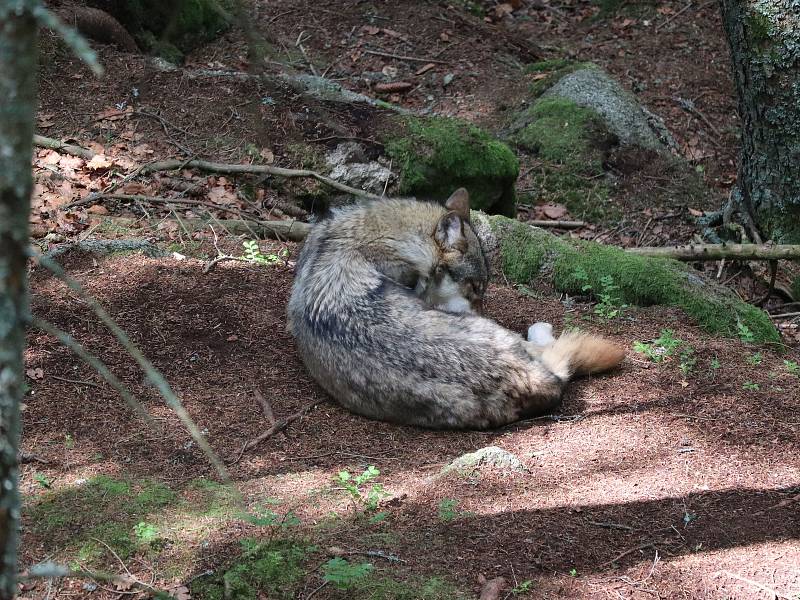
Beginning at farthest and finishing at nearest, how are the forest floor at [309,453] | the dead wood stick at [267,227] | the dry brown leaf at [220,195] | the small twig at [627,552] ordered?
the dry brown leaf at [220,195], the dead wood stick at [267,227], the small twig at [627,552], the forest floor at [309,453]

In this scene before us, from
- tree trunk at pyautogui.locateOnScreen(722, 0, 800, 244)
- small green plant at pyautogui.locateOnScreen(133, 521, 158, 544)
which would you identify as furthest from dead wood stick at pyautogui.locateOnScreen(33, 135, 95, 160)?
tree trunk at pyautogui.locateOnScreen(722, 0, 800, 244)

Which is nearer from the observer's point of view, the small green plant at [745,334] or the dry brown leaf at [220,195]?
the small green plant at [745,334]

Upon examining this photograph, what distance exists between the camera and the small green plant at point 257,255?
→ 22.8 ft

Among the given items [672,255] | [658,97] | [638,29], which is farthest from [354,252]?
[638,29]

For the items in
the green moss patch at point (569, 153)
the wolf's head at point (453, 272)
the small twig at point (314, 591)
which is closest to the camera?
the small twig at point (314, 591)

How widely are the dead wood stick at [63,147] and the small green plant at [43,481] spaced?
4786mm

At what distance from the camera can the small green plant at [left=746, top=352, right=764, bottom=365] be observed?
590 centimetres

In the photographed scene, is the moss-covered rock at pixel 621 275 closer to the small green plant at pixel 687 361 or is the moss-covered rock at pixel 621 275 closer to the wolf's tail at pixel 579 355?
the small green plant at pixel 687 361

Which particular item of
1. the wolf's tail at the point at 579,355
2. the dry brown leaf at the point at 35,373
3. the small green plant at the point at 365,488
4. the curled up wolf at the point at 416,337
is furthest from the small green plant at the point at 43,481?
the wolf's tail at the point at 579,355

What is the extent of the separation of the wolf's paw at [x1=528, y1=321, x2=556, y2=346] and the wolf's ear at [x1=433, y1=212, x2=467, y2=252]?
0.84 metres

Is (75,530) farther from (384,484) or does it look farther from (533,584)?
(533,584)

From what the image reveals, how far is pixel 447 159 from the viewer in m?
8.99

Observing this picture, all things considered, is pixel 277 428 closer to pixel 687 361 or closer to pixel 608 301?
pixel 687 361

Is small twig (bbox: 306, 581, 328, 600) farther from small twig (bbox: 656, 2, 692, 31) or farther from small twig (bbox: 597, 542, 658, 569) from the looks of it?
small twig (bbox: 656, 2, 692, 31)
